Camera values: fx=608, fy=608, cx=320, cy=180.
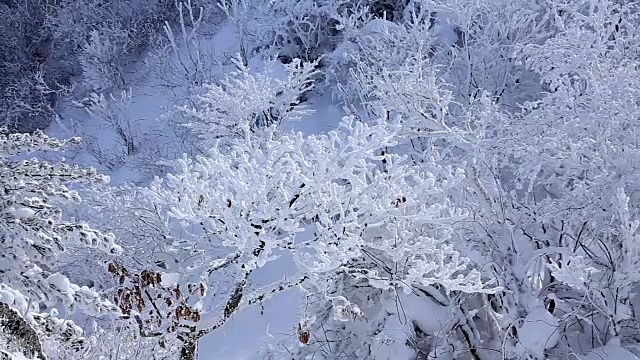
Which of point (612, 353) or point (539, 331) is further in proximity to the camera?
point (539, 331)

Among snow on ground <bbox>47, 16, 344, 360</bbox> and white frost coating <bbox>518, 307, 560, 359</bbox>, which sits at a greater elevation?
white frost coating <bbox>518, 307, 560, 359</bbox>

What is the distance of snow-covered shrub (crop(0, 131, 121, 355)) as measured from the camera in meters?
3.10

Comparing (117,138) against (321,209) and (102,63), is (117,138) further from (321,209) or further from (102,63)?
(321,209)

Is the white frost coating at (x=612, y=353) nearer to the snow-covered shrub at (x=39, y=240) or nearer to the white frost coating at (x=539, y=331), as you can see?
the white frost coating at (x=539, y=331)

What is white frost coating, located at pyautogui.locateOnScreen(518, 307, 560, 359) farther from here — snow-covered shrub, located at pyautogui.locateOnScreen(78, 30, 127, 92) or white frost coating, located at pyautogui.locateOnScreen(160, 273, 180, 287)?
snow-covered shrub, located at pyautogui.locateOnScreen(78, 30, 127, 92)

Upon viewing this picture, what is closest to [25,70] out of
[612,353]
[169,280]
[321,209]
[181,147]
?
[181,147]

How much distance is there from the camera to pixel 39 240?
306cm

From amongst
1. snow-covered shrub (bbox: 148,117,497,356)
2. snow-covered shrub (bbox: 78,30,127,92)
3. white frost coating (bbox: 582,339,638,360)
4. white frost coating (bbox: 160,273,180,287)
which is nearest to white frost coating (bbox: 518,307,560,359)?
white frost coating (bbox: 582,339,638,360)

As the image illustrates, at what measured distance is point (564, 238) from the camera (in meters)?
5.56

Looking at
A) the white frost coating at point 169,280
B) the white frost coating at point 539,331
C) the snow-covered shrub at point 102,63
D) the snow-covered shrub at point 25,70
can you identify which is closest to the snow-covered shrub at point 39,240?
the white frost coating at point 169,280

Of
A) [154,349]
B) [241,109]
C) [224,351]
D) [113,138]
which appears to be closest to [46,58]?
[113,138]

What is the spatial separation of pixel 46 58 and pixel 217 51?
6.20 metres

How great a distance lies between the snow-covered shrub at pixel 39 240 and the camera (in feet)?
10.2

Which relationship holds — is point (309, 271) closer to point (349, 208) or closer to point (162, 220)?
point (349, 208)
